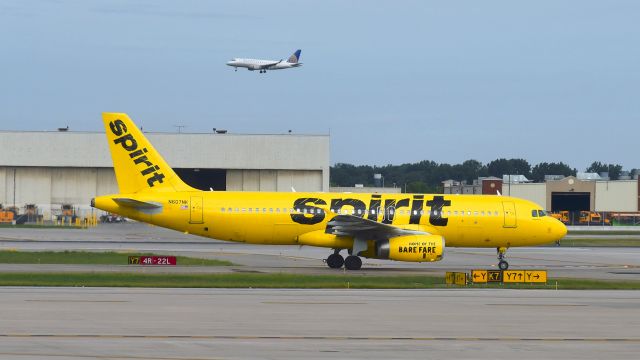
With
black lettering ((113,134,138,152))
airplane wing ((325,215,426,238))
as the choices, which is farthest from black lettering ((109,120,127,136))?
airplane wing ((325,215,426,238))

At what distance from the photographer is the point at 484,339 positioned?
21.8 m

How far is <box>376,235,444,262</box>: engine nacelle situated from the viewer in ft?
139

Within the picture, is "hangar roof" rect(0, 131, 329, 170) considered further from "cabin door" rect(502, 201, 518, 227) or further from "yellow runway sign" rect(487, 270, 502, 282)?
"yellow runway sign" rect(487, 270, 502, 282)

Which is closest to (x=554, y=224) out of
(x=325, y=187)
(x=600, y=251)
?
(x=600, y=251)

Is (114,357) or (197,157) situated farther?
(197,157)

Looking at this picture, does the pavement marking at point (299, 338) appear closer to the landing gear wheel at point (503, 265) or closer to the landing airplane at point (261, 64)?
the landing gear wheel at point (503, 265)

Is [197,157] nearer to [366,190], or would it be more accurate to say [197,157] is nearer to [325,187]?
[325,187]

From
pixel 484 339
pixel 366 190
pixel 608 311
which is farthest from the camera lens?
pixel 366 190

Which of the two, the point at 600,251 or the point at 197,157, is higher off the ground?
the point at 197,157

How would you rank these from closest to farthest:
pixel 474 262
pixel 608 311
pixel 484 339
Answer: pixel 484 339, pixel 608 311, pixel 474 262

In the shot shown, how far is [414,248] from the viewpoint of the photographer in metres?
42.4

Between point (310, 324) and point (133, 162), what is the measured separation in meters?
23.6

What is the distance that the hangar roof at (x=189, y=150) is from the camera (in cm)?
10281

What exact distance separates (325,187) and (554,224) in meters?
56.6
